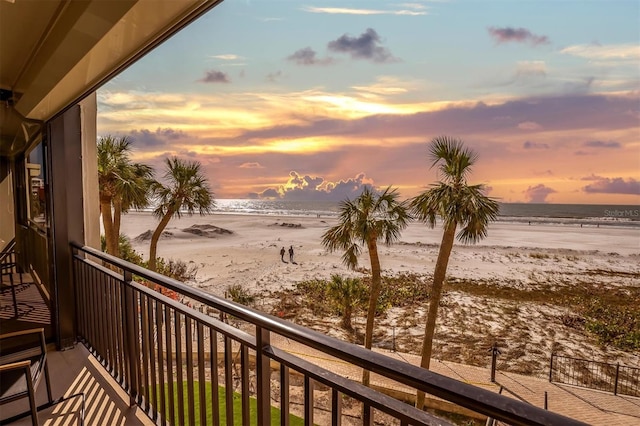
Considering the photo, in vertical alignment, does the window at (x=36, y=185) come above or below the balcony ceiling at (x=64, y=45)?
below

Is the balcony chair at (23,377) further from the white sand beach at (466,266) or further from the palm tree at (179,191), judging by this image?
the white sand beach at (466,266)

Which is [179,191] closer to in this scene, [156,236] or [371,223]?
[156,236]

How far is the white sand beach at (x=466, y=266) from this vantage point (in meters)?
15.3

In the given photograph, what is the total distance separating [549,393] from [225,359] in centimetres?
1256

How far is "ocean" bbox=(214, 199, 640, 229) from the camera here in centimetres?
3084

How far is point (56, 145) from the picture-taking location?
2.72m

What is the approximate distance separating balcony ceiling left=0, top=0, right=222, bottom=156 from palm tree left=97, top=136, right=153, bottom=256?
992 cm

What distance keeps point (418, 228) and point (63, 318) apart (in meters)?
30.1

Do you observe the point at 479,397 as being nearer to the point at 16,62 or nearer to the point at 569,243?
the point at 16,62

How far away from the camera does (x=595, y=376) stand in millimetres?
12289

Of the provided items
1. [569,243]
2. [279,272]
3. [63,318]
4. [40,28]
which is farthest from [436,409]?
[569,243]

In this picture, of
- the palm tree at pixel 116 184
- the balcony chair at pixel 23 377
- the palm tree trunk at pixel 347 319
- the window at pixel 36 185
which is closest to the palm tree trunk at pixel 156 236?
the palm tree at pixel 116 184

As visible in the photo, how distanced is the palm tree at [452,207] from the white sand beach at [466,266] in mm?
5709

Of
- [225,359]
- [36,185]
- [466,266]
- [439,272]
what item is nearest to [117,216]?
[36,185]
